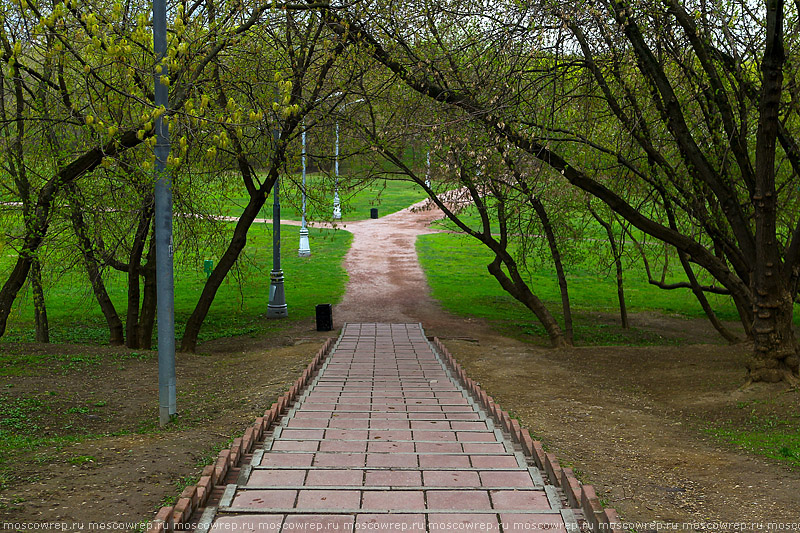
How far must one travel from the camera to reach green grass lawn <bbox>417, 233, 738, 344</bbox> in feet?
74.9

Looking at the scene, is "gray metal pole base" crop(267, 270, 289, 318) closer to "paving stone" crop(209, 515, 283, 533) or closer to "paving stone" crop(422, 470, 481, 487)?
"paving stone" crop(422, 470, 481, 487)

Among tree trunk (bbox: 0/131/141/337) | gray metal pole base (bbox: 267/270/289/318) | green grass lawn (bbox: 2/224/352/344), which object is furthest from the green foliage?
gray metal pole base (bbox: 267/270/289/318)

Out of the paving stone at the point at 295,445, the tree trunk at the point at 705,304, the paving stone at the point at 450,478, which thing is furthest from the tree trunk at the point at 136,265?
the tree trunk at the point at 705,304

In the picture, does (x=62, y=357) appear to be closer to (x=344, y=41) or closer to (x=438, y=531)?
(x=344, y=41)

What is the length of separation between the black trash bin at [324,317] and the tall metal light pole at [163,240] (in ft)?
33.6

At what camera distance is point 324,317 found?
19531 mm

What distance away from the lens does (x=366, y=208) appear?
64.4m

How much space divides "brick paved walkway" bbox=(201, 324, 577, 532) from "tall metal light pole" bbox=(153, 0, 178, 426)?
Result: 1.82 metres

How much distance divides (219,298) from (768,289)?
21817 mm

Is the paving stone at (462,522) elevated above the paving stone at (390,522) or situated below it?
below

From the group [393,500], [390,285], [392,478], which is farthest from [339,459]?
[390,285]

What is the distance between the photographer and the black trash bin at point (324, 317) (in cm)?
1945

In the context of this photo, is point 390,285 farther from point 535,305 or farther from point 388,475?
point 388,475

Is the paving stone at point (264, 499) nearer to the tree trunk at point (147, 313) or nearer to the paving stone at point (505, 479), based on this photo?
the paving stone at point (505, 479)
